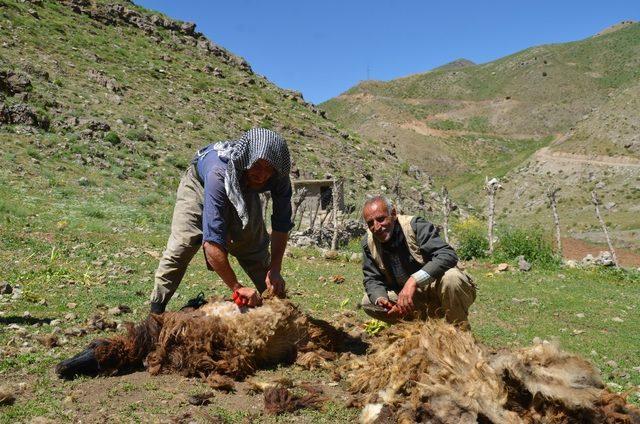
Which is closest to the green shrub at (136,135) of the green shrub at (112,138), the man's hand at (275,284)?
the green shrub at (112,138)

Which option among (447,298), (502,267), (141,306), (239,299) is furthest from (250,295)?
(502,267)

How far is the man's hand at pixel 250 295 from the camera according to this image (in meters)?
4.28

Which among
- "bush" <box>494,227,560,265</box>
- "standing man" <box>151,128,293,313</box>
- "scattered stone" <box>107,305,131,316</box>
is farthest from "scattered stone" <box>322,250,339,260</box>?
"standing man" <box>151,128,293,313</box>

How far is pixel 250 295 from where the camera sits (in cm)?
429

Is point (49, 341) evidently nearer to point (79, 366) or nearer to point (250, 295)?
point (79, 366)

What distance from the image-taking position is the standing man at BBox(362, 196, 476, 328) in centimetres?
460

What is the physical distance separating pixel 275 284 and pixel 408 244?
3.90ft

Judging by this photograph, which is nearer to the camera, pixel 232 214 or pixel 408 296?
pixel 408 296

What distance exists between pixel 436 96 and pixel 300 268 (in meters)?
86.6

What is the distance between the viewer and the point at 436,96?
92500 mm

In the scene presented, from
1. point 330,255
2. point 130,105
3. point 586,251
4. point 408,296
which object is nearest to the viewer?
point 408,296

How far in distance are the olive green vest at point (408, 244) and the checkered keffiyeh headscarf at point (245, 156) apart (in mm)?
1105

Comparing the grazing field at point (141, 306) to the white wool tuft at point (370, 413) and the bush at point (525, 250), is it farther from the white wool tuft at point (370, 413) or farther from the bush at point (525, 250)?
the bush at point (525, 250)

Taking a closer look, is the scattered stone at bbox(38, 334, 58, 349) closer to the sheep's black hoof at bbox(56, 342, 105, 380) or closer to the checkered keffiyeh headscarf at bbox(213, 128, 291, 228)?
the sheep's black hoof at bbox(56, 342, 105, 380)
